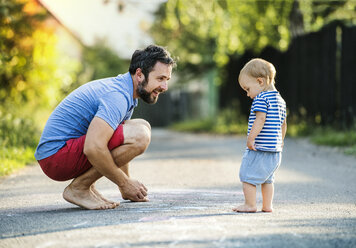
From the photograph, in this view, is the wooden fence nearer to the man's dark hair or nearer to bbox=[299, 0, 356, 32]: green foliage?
bbox=[299, 0, 356, 32]: green foliage

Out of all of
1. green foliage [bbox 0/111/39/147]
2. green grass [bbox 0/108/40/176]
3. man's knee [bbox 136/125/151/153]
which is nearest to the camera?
man's knee [bbox 136/125/151/153]

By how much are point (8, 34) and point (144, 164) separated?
14.0 feet

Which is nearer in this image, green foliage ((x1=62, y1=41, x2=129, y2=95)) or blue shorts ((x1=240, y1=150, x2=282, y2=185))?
blue shorts ((x1=240, y1=150, x2=282, y2=185))

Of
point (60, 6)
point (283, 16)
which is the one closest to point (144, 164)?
point (283, 16)

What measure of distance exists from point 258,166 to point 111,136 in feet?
3.57

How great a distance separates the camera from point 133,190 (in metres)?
4.00

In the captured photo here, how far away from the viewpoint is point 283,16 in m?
13.4

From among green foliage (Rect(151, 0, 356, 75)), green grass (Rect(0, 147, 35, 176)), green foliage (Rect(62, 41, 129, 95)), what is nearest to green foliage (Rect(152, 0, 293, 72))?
green foliage (Rect(151, 0, 356, 75))

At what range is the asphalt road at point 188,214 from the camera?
2.88 m

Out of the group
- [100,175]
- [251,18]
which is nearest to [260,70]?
[100,175]

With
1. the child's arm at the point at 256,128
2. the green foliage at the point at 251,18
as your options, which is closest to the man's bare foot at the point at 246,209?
the child's arm at the point at 256,128

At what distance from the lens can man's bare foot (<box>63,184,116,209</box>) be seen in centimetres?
393

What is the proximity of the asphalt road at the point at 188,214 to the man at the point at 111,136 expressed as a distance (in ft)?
0.60

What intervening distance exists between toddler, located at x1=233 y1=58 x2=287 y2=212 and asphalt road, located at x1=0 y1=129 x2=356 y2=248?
17cm
